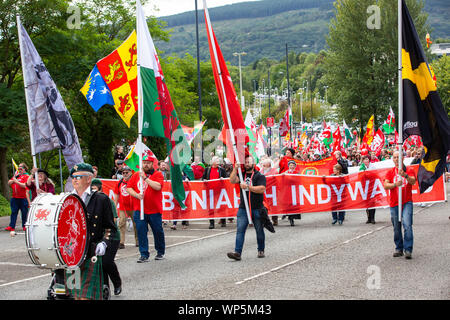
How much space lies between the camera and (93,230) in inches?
293

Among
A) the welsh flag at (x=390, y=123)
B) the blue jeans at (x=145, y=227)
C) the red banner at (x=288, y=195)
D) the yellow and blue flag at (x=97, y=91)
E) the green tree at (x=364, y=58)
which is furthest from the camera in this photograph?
the green tree at (x=364, y=58)

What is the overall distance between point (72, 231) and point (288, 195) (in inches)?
463

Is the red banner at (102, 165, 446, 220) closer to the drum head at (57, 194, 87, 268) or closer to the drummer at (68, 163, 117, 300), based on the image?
the drummer at (68, 163, 117, 300)

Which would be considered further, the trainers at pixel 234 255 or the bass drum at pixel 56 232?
the trainers at pixel 234 255

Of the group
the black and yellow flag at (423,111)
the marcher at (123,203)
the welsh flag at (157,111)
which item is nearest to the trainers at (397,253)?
the black and yellow flag at (423,111)

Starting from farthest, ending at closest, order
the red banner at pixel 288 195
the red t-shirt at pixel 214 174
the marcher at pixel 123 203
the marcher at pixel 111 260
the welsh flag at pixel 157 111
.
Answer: the red t-shirt at pixel 214 174
the red banner at pixel 288 195
the marcher at pixel 123 203
the welsh flag at pixel 157 111
the marcher at pixel 111 260

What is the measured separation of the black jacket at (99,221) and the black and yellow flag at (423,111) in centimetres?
592

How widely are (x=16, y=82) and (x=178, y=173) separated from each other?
58.7 feet

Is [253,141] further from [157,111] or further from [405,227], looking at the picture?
[405,227]

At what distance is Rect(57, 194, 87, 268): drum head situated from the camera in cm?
682

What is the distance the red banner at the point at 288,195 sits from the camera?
59.3 ft

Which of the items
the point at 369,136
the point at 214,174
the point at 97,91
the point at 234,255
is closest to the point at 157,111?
the point at 97,91

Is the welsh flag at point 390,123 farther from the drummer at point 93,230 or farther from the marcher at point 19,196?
the drummer at point 93,230

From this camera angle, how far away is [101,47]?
3119cm
